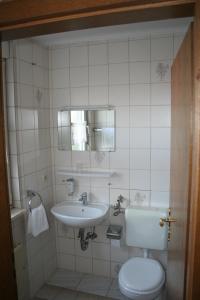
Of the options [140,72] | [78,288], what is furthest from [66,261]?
[140,72]

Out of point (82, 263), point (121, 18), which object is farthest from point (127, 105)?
point (82, 263)

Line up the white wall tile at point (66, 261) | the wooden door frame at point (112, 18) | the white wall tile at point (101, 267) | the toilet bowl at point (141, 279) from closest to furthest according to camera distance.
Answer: the wooden door frame at point (112, 18), the toilet bowl at point (141, 279), the white wall tile at point (101, 267), the white wall tile at point (66, 261)

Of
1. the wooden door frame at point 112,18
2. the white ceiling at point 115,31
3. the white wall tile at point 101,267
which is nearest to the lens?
the wooden door frame at point 112,18

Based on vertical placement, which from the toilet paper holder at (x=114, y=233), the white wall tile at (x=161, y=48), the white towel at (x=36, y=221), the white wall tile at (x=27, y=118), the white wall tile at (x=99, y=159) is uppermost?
the white wall tile at (x=161, y=48)

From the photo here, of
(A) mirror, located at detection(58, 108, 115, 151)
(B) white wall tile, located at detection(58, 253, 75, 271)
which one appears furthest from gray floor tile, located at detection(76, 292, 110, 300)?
(A) mirror, located at detection(58, 108, 115, 151)

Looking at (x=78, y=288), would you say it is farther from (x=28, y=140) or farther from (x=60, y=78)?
(x=60, y=78)

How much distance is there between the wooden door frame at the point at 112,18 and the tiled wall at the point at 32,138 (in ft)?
3.56

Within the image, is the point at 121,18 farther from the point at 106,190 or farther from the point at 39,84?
the point at 106,190

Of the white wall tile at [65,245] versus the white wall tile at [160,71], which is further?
the white wall tile at [65,245]

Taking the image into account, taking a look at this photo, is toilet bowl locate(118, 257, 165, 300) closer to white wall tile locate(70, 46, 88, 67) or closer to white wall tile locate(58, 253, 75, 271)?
white wall tile locate(58, 253, 75, 271)

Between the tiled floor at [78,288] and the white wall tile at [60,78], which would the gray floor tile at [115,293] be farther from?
the white wall tile at [60,78]

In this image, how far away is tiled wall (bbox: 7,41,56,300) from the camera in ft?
6.80

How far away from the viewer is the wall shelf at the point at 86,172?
2367mm

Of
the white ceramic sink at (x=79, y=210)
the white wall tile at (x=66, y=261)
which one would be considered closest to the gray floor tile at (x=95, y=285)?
the white wall tile at (x=66, y=261)
